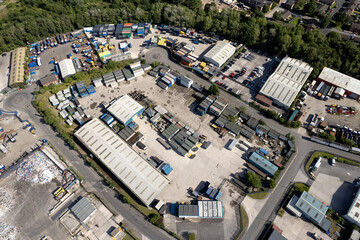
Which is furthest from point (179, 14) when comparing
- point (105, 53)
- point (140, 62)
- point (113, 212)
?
point (113, 212)

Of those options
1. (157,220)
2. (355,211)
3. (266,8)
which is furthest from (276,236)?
(266,8)

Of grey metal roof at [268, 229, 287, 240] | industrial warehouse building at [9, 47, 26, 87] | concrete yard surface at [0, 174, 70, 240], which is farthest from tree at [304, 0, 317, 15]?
industrial warehouse building at [9, 47, 26, 87]

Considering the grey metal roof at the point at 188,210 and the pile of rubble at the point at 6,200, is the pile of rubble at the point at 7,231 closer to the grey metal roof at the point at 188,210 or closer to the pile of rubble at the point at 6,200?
the pile of rubble at the point at 6,200

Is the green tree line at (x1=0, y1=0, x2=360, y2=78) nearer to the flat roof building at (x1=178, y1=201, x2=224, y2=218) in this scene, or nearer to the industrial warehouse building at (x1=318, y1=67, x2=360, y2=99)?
the industrial warehouse building at (x1=318, y1=67, x2=360, y2=99)

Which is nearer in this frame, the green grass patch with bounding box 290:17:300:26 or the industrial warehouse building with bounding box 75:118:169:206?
the industrial warehouse building with bounding box 75:118:169:206

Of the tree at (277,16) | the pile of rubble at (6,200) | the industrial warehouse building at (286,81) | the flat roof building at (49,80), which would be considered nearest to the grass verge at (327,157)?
the industrial warehouse building at (286,81)
